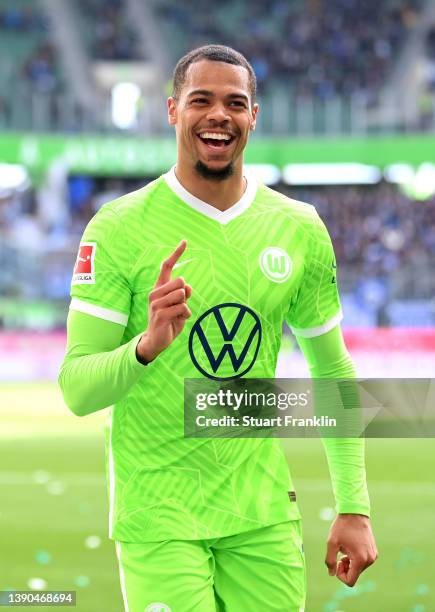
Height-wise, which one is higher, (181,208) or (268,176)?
(268,176)

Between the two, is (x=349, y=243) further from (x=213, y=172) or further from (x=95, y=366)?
(x=95, y=366)

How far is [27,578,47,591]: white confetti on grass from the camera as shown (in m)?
5.76

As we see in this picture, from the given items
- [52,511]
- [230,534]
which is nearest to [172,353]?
[230,534]

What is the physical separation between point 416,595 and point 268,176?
21844 mm

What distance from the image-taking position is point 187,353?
2.72 m

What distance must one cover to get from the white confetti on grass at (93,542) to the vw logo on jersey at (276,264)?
4.43 metres

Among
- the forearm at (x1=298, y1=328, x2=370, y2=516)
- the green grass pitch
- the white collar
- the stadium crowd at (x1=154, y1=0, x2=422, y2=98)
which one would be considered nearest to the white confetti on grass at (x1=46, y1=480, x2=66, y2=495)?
the green grass pitch

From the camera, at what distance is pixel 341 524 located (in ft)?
9.43

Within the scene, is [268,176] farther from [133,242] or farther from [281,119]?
[133,242]

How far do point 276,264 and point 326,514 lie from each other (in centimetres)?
531

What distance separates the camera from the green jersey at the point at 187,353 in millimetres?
2680

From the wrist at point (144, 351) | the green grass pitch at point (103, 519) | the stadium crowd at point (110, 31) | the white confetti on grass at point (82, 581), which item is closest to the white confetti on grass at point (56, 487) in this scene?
the green grass pitch at point (103, 519)

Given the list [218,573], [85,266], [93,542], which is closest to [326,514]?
[93,542]

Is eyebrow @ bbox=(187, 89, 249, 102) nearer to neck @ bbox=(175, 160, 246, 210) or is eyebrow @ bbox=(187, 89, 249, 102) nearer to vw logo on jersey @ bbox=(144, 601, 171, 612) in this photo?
neck @ bbox=(175, 160, 246, 210)
